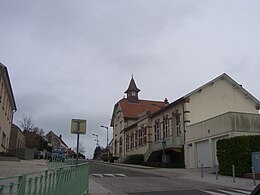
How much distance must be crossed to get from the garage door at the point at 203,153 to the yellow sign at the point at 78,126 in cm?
1844

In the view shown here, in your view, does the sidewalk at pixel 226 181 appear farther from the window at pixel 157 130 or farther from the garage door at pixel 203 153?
the window at pixel 157 130

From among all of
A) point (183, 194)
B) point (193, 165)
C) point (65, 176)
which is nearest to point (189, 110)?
point (193, 165)

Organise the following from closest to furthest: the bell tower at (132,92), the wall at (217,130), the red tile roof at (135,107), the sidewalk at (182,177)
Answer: the sidewalk at (182,177) < the wall at (217,130) < the red tile roof at (135,107) < the bell tower at (132,92)

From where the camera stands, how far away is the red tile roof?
60.0 meters

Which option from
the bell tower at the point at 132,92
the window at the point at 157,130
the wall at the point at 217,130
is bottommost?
the wall at the point at 217,130

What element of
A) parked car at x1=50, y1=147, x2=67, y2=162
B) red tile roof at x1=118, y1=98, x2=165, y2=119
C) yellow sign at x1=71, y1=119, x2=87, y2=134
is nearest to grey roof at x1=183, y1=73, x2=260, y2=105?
parked car at x1=50, y1=147, x2=67, y2=162

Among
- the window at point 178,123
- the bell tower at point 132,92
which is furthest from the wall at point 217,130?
the bell tower at point 132,92

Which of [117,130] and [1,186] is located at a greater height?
[117,130]

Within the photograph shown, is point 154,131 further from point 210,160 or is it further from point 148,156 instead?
point 210,160

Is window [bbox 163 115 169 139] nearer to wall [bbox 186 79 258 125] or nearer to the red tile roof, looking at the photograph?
wall [bbox 186 79 258 125]

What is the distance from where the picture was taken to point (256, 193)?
11.5ft

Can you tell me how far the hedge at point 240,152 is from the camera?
22.5 metres

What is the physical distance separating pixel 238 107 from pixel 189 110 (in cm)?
667

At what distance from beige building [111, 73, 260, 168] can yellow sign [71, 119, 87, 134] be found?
52.4 feet
